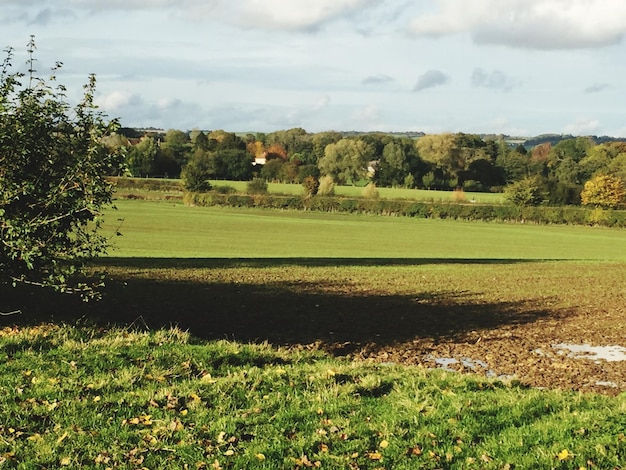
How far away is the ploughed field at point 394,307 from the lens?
13.0 metres

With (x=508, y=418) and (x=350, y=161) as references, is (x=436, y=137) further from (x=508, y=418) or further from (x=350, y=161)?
(x=508, y=418)

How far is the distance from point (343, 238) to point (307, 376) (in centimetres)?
4527

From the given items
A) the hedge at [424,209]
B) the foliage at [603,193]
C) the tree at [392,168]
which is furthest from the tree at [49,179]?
the tree at [392,168]

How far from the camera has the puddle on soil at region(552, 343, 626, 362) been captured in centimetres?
1333

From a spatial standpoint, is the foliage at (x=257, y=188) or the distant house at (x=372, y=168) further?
the distant house at (x=372, y=168)

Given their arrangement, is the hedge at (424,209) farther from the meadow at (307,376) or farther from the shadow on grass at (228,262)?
the meadow at (307,376)

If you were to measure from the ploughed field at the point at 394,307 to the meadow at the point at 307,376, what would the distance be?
9cm

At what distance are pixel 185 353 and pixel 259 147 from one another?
15175 centimetres

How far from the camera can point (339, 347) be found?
13.3m

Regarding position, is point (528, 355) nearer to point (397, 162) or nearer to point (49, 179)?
point (49, 179)

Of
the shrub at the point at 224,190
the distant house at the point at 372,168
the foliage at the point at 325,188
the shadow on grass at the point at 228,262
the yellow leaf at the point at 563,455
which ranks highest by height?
the distant house at the point at 372,168

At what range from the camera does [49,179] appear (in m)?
11.6

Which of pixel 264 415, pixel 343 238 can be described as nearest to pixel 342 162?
pixel 343 238

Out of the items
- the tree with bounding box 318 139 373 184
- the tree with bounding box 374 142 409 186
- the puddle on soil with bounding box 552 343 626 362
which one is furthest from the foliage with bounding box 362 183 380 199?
the puddle on soil with bounding box 552 343 626 362
